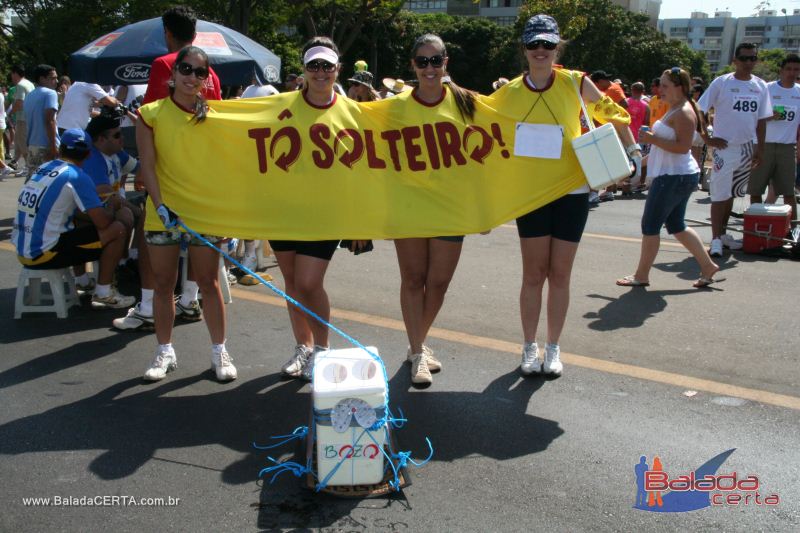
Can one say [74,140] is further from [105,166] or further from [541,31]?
[541,31]

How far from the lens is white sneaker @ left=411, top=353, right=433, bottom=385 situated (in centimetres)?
459

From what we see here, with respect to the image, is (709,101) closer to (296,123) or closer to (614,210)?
(614,210)

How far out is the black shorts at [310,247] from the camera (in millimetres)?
4445

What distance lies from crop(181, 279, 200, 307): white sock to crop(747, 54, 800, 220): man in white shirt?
6616mm

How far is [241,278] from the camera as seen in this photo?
6996mm

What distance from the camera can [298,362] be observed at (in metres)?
4.71

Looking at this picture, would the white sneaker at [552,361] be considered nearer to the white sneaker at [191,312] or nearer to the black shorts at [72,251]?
the white sneaker at [191,312]

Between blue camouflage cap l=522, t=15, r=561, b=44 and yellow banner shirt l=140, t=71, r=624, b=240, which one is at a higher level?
blue camouflage cap l=522, t=15, r=561, b=44

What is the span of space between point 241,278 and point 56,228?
175cm

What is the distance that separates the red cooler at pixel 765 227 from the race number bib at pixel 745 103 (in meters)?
1.06

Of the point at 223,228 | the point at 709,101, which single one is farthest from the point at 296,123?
the point at 709,101

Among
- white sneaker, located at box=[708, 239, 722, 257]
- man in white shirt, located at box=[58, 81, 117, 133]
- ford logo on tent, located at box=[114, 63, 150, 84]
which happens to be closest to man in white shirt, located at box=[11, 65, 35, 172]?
man in white shirt, located at box=[58, 81, 117, 133]

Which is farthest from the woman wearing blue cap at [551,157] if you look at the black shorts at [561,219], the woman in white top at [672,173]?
the woman in white top at [672,173]

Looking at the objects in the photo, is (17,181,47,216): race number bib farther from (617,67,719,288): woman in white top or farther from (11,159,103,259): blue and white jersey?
(617,67,719,288): woman in white top
